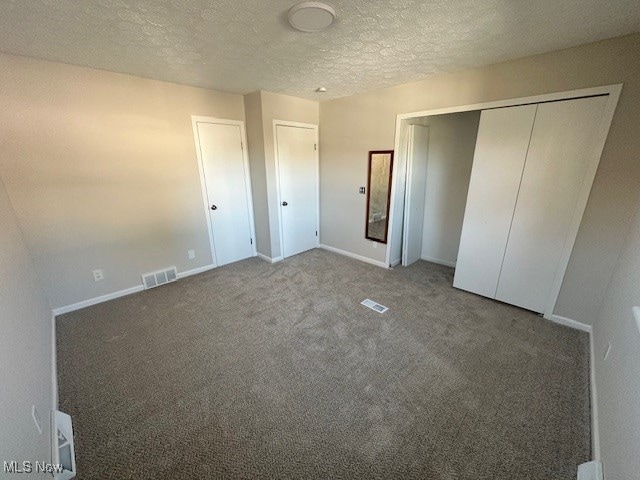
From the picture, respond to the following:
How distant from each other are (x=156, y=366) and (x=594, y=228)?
3748 millimetres

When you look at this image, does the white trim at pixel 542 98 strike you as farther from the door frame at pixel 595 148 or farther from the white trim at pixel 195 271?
the white trim at pixel 195 271

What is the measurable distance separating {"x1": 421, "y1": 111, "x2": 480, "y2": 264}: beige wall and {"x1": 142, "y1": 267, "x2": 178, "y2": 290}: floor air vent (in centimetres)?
369

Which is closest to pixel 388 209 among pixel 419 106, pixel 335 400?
pixel 419 106

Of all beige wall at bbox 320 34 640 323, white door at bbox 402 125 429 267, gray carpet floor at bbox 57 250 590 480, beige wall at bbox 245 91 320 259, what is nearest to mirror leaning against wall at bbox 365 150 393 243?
beige wall at bbox 320 34 640 323

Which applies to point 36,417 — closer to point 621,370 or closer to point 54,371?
point 54,371

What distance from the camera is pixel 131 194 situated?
288cm

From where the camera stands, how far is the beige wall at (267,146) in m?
3.42

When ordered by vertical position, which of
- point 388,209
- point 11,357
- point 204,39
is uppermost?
point 204,39

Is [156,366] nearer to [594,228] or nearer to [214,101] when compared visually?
[214,101]

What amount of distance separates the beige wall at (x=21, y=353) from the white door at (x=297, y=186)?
2.68 m

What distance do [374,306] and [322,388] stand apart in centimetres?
118

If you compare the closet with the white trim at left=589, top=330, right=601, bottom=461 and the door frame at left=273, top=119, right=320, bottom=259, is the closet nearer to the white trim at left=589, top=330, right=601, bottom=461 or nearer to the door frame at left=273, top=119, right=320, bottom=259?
the white trim at left=589, top=330, right=601, bottom=461

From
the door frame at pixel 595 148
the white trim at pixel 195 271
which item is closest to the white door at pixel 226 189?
the white trim at pixel 195 271

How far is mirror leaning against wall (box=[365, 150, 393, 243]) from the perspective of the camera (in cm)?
345
